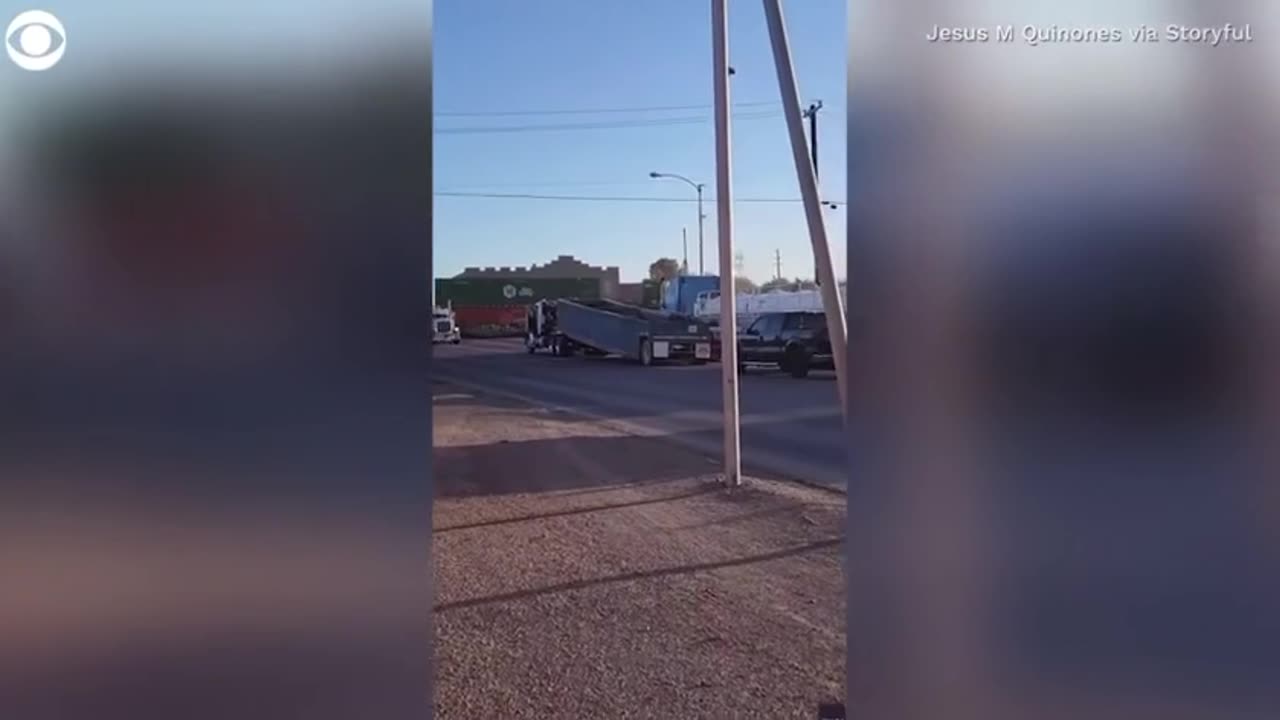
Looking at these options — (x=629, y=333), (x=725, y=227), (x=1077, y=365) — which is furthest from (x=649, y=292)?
(x=1077, y=365)

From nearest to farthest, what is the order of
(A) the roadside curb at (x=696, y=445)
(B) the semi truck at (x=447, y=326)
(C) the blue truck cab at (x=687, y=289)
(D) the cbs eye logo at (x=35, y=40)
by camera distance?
(D) the cbs eye logo at (x=35, y=40), (A) the roadside curb at (x=696, y=445), (C) the blue truck cab at (x=687, y=289), (B) the semi truck at (x=447, y=326)

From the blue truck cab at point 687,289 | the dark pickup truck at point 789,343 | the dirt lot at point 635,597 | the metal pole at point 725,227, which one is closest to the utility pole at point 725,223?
the metal pole at point 725,227

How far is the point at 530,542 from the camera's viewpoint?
6.11 m

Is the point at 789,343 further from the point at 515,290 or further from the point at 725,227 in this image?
the point at 515,290

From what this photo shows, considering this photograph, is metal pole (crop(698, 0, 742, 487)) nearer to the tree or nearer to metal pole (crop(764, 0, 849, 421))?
metal pole (crop(764, 0, 849, 421))

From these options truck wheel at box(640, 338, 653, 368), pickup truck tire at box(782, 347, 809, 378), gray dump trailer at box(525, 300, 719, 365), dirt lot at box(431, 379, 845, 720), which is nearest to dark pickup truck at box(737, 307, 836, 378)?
pickup truck tire at box(782, 347, 809, 378)

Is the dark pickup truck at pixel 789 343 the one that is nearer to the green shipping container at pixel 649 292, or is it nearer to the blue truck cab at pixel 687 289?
the blue truck cab at pixel 687 289

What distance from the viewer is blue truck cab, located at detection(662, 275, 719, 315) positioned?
37062mm

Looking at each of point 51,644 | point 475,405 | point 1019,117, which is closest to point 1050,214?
point 1019,117

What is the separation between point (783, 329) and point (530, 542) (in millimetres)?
21424

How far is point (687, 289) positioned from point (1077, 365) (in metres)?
35.0

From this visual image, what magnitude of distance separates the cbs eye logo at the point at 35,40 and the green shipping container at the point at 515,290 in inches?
1584

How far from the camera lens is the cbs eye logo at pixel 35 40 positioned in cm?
225

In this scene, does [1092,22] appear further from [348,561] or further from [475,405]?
[475,405]
